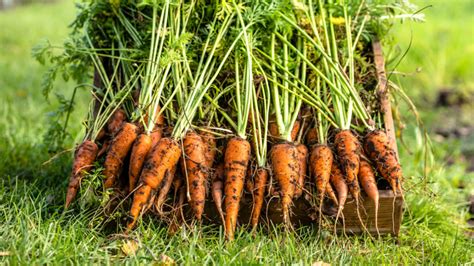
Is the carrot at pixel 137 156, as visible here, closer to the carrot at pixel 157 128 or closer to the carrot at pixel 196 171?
the carrot at pixel 157 128

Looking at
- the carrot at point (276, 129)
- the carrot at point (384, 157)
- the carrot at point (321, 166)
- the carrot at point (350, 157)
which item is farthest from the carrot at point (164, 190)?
the carrot at point (384, 157)

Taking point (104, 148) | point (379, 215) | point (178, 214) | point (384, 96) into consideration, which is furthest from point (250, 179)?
point (384, 96)

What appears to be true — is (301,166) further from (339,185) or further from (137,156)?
(137,156)

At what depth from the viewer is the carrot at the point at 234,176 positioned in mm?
2883

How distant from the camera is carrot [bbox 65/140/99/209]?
9.89 feet

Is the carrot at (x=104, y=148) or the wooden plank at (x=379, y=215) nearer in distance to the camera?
the wooden plank at (x=379, y=215)

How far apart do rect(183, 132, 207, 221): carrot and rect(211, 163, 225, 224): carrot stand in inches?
2.0

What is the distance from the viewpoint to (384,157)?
301 cm

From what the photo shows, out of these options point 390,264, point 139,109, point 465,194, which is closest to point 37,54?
point 139,109

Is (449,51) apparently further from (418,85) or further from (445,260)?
(445,260)

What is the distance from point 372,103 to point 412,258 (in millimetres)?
792

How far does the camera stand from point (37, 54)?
350cm

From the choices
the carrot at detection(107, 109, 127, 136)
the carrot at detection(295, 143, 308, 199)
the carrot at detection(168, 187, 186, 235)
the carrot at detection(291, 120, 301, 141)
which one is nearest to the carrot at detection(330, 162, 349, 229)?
the carrot at detection(295, 143, 308, 199)

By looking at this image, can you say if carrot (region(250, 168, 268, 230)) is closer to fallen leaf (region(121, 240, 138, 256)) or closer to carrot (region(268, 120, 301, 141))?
carrot (region(268, 120, 301, 141))
